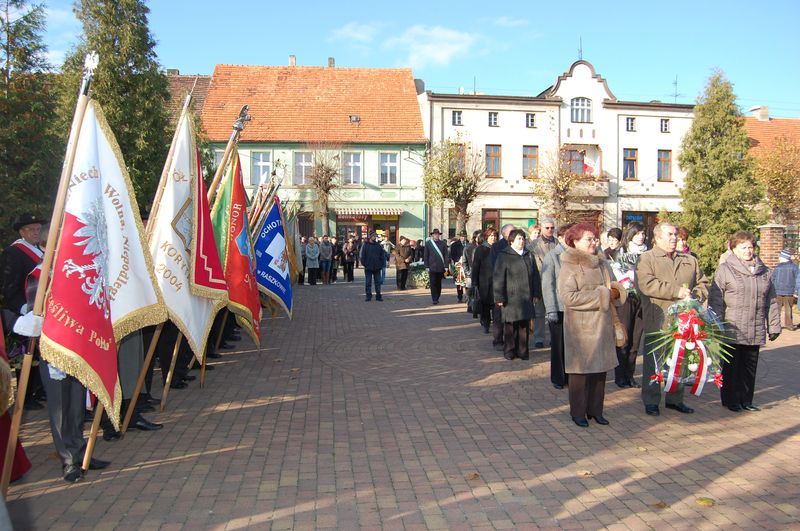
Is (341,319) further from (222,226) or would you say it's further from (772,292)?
(772,292)

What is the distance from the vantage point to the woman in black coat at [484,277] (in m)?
10.8

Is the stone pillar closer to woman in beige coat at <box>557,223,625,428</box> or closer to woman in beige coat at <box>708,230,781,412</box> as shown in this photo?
woman in beige coat at <box>708,230,781,412</box>

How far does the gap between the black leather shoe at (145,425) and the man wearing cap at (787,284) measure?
11.9 m

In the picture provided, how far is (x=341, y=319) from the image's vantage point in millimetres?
13859

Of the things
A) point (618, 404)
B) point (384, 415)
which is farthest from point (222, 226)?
point (618, 404)

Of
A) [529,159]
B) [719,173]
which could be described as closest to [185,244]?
[719,173]

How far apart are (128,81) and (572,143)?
28.4 metres

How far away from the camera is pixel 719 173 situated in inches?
1011

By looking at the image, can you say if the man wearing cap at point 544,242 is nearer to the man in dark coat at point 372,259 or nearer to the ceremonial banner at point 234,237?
the ceremonial banner at point 234,237

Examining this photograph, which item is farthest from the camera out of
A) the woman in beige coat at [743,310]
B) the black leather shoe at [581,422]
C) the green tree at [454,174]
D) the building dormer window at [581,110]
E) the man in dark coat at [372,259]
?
the building dormer window at [581,110]

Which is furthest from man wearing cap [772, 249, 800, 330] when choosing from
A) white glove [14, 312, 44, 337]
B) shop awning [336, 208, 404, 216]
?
shop awning [336, 208, 404, 216]

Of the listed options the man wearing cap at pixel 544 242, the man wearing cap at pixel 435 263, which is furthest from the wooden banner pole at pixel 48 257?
the man wearing cap at pixel 435 263

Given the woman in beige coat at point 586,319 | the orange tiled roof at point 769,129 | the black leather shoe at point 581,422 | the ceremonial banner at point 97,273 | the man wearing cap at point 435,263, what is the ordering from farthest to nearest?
the orange tiled roof at point 769,129 < the man wearing cap at point 435,263 < the black leather shoe at point 581,422 < the woman in beige coat at point 586,319 < the ceremonial banner at point 97,273

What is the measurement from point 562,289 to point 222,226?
4.05 metres
